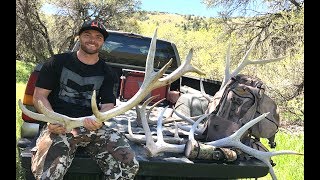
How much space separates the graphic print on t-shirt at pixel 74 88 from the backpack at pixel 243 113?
3.77ft

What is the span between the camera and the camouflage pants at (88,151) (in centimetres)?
299

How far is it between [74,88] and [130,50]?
3104 mm

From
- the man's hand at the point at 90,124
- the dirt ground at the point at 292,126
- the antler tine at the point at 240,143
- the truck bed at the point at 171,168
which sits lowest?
the dirt ground at the point at 292,126

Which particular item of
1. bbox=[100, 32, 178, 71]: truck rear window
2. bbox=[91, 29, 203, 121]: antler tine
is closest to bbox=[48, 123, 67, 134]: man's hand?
bbox=[91, 29, 203, 121]: antler tine

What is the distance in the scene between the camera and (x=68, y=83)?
11.4 feet

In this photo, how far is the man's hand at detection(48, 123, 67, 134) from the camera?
10.2 feet

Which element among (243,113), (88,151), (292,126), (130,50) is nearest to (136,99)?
(88,151)

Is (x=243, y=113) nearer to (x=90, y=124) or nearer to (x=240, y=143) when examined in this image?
(x=240, y=143)

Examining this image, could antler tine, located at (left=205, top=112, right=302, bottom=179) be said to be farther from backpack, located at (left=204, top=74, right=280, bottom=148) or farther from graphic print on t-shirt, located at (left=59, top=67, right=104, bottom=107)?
graphic print on t-shirt, located at (left=59, top=67, right=104, bottom=107)

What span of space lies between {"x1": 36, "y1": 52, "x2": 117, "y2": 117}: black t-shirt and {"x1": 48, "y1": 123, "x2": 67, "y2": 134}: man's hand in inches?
12.9

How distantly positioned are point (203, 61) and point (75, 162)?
20092 mm

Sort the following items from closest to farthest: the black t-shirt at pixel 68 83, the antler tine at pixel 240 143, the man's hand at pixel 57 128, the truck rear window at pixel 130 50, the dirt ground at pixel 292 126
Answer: the man's hand at pixel 57 128
the black t-shirt at pixel 68 83
the antler tine at pixel 240 143
the truck rear window at pixel 130 50
the dirt ground at pixel 292 126

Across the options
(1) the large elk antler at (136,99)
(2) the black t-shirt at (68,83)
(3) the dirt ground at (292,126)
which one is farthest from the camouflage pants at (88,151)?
(3) the dirt ground at (292,126)

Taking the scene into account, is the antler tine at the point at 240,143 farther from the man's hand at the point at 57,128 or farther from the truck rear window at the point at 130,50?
the truck rear window at the point at 130,50
